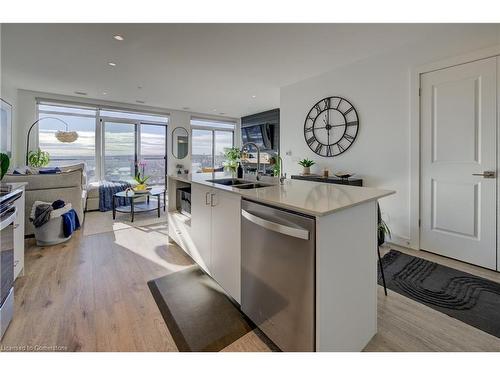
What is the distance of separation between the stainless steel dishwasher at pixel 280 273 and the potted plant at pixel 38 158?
5611 mm

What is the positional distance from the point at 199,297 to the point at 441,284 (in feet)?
6.94

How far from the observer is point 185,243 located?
8.38 ft

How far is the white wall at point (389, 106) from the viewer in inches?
102

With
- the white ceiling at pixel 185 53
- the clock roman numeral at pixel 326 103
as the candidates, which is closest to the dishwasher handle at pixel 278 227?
the white ceiling at pixel 185 53

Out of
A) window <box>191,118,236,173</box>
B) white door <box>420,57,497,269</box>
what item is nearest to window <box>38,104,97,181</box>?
window <box>191,118,236,173</box>

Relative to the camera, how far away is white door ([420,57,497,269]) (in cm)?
237

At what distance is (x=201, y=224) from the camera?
6.97 feet

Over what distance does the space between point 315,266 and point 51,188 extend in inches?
156

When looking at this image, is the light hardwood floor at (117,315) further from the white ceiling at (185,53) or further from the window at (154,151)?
the window at (154,151)

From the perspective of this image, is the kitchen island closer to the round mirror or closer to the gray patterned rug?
the gray patterned rug

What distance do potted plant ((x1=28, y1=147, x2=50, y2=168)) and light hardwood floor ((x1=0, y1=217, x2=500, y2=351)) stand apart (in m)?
3.27

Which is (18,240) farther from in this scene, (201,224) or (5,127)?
(5,127)
